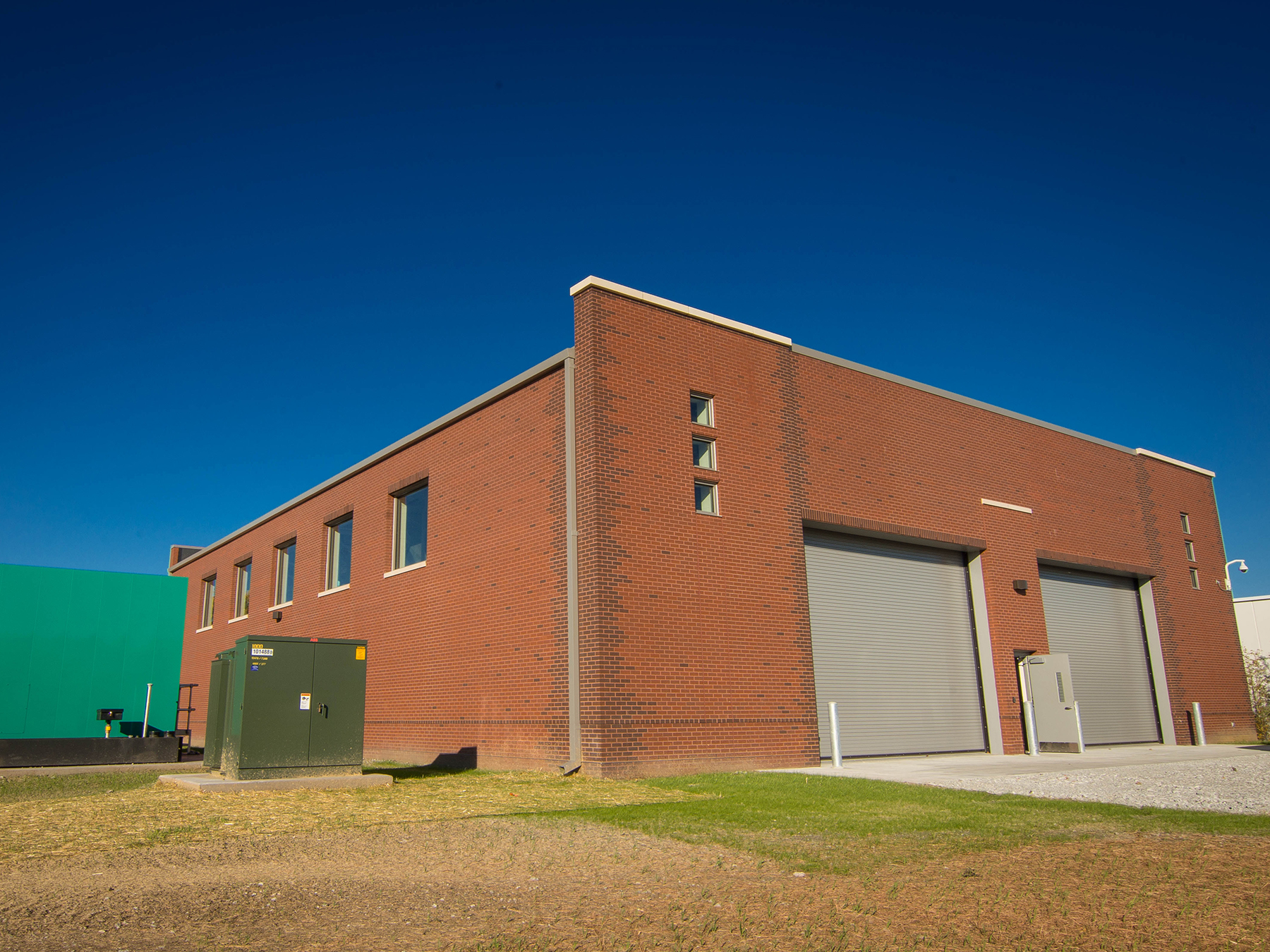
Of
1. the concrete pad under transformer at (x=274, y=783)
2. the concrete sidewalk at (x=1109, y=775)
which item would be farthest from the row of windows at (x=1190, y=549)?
the concrete pad under transformer at (x=274, y=783)

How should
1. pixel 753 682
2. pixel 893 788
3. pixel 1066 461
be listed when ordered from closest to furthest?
pixel 893 788
pixel 753 682
pixel 1066 461

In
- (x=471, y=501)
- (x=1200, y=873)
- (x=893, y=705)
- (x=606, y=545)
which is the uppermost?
(x=471, y=501)

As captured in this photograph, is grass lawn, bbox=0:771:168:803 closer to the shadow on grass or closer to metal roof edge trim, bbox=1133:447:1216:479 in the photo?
the shadow on grass

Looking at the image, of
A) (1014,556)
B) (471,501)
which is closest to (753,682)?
(471,501)

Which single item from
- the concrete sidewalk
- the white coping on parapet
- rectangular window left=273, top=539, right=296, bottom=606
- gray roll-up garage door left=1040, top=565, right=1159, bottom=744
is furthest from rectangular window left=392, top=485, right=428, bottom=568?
gray roll-up garage door left=1040, top=565, right=1159, bottom=744

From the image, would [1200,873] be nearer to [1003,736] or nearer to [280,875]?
[280,875]

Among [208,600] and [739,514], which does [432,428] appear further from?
[208,600]

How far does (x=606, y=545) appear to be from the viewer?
46.8ft

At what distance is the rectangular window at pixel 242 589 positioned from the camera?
95.8ft

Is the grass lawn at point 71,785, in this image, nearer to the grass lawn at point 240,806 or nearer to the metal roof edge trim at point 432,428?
the grass lawn at point 240,806

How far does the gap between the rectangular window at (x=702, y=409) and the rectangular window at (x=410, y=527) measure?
22.2 ft

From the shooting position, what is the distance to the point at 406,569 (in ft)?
65.2

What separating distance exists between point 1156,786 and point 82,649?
1112 inches

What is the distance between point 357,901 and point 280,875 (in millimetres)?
1120
